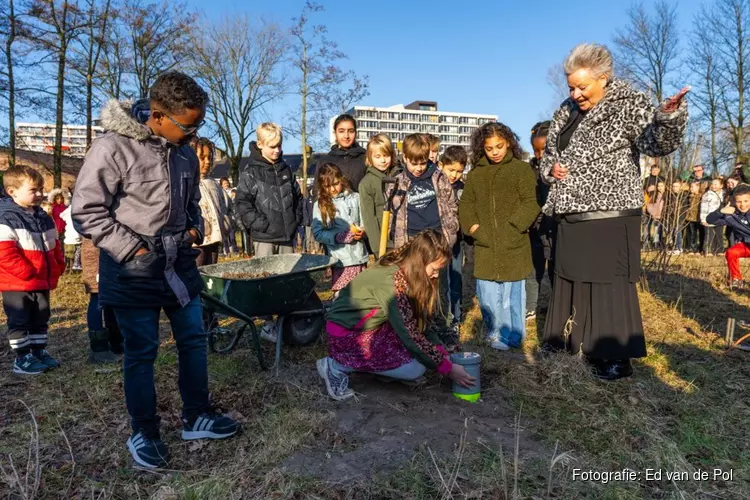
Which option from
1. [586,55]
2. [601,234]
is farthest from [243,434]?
[586,55]

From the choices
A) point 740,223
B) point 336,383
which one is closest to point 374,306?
point 336,383

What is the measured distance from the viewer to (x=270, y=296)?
3273 mm

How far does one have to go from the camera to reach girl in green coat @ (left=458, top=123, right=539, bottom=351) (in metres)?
3.83

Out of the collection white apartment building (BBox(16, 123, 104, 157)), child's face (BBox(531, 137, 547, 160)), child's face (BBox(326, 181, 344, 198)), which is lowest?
child's face (BBox(326, 181, 344, 198))

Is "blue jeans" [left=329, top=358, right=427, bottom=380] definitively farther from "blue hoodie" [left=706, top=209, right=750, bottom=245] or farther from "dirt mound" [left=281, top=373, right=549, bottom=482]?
"blue hoodie" [left=706, top=209, right=750, bottom=245]

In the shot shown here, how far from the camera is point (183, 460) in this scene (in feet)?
7.84

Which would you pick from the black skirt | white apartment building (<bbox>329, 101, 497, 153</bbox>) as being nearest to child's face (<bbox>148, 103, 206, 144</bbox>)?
the black skirt

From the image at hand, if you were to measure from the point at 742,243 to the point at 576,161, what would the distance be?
410cm

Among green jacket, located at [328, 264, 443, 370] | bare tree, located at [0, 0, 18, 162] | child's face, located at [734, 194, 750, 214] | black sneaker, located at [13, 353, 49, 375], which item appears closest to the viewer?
green jacket, located at [328, 264, 443, 370]

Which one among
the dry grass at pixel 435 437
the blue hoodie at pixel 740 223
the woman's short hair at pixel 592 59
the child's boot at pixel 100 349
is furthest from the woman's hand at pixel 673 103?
the blue hoodie at pixel 740 223

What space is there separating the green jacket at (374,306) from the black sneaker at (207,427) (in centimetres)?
82

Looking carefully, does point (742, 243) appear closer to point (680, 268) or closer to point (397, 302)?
point (680, 268)

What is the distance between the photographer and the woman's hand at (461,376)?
287 cm

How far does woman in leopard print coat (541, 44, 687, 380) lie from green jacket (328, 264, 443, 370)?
3.68ft
